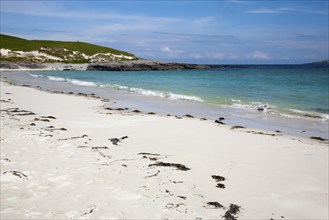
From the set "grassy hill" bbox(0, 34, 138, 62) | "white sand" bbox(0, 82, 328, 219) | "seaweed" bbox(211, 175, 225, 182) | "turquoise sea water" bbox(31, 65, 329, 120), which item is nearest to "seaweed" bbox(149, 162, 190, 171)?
"white sand" bbox(0, 82, 328, 219)

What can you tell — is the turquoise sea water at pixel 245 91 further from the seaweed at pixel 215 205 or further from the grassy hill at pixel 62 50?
the grassy hill at pixel 62 50

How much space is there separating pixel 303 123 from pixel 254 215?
1057 centimetres

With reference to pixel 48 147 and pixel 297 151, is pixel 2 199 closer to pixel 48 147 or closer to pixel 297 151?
pixel 48 147

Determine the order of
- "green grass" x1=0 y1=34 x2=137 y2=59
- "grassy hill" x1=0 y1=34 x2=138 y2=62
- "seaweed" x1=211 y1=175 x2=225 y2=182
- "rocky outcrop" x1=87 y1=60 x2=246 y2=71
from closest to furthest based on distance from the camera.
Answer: "seaweed" x1=211 y1=175 x2=225 y2=182 → "rocky outcrop" x1=87 y1=60 x2=246 y2=71 → "grassy hill" x1=0 y1=34 x2=138 y2=62 → "green grass" x1=0 y1=34 x2=137 y2=59

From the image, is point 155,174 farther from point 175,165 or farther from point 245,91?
point 245,91

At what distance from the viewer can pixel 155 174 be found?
6746mm

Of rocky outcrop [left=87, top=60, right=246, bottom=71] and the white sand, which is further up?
rocky outcrop [left=87, top=60, right=246, bottom=71]

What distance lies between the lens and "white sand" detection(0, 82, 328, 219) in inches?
205

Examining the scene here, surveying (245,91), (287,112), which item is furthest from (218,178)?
(245,91)

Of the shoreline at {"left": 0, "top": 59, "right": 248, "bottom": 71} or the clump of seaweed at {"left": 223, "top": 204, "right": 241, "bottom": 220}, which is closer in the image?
the clump of seaweed at {"left": 223, "top": 204, "right": 241, "bottom": 220}

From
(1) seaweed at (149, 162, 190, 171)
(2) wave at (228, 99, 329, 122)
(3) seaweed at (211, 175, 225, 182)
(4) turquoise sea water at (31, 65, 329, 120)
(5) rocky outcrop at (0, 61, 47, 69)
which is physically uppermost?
(5) rocky outcrop at (0, 61, 47, 69)

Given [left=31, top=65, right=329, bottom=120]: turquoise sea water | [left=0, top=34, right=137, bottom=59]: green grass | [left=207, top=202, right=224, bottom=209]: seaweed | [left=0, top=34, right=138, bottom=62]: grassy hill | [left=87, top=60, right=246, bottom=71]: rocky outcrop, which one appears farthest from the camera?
[left=0, top=34, right=137, bottom=59]: green grass

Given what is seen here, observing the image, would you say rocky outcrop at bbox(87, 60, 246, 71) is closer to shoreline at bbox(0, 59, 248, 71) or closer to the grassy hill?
shoreline at bbox(0, 59, 248, 71)

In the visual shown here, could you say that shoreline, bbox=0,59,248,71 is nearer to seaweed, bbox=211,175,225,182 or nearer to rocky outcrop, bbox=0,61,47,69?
rocky outcrop, bbox=0,61,47,69
